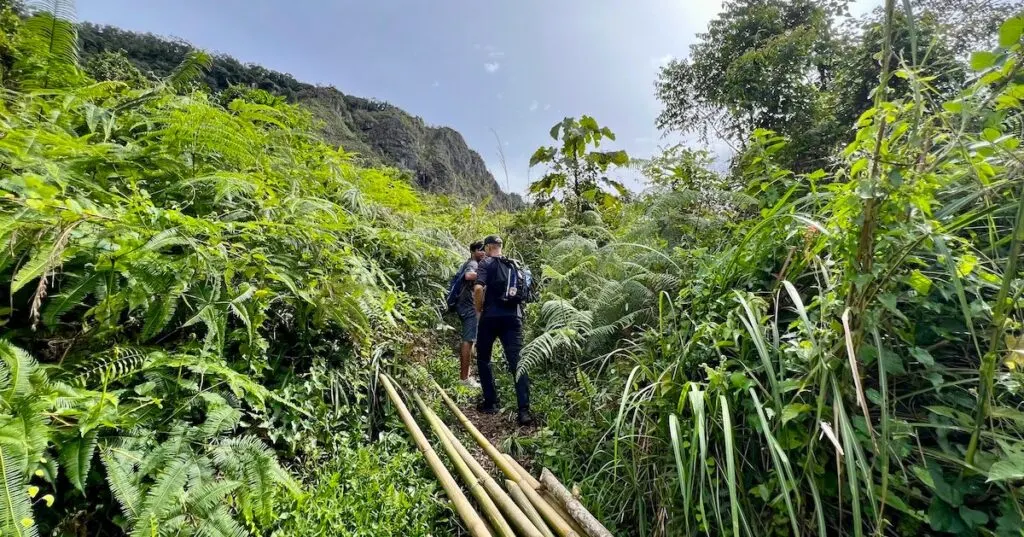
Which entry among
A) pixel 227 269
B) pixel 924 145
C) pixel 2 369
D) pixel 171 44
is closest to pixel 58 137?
pixel 227 269

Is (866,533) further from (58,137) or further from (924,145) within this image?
(58,137)

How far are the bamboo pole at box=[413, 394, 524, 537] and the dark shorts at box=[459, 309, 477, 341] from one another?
1.36m

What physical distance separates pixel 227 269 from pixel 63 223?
0.60 meters

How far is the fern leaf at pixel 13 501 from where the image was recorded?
3.84ft

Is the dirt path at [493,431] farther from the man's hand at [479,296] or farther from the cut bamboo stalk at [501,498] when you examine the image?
the man's hand at [479,296]

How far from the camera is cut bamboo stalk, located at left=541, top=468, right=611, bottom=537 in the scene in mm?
1862

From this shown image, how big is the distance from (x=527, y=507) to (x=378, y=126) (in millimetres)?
38836

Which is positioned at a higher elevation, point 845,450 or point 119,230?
point 119,230

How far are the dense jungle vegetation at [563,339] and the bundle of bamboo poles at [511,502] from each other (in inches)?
8.5

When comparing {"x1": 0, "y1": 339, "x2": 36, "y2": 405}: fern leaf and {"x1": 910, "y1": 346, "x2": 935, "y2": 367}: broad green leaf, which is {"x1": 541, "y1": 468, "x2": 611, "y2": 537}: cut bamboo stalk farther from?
{"x1": 0, "y1": 339, "x2": 36, "y2": 405}: fern leaf

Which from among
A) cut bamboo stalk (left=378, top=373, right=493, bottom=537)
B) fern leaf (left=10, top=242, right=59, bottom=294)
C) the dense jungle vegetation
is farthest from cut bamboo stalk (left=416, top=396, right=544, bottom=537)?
fern leaf (left=10, top=242, right=59, bottom=294)

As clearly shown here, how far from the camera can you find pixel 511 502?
2.14m

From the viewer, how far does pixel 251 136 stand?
3381mm

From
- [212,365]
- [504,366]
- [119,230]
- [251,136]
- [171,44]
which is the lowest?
[504,366]
